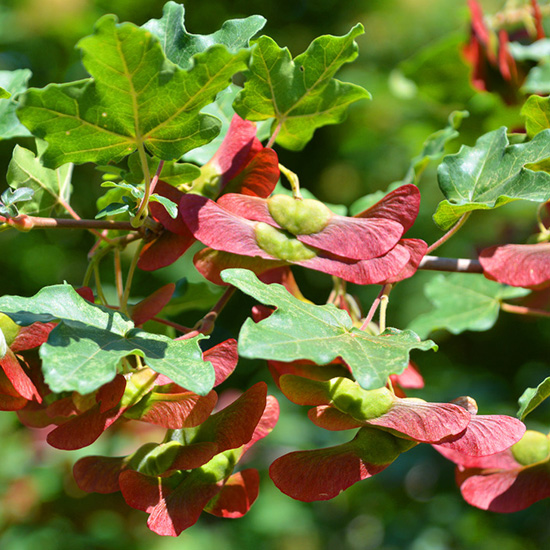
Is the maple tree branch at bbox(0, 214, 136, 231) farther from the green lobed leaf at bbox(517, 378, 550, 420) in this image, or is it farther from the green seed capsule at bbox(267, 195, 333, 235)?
the green lobed leaf at bbox(517, 378, 550, 420)

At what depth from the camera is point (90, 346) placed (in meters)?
0.61

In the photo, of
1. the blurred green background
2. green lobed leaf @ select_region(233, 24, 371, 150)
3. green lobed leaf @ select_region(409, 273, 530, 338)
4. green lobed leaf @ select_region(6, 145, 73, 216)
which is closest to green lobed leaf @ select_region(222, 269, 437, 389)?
green lobed leaf @ select_region(233, 24, 371, 150)

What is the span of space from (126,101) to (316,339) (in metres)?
0.32

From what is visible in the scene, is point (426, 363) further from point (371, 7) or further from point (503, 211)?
point (371, 7)

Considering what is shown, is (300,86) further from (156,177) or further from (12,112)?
(12,112)

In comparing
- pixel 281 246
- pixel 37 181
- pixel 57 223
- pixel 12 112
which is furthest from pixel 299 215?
pixel 12 112

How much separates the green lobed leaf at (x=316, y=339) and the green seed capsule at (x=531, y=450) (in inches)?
10.2

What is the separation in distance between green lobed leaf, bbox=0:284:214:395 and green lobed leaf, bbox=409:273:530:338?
2.65ft

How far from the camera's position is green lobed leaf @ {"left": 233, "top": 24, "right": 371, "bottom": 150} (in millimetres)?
789

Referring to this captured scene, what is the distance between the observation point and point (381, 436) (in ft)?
2.31

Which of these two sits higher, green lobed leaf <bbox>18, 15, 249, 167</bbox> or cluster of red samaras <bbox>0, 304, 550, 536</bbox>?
green lobed leaf <bbox>18, 15, 249, 167</bbox>

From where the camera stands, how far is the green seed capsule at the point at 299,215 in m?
0.77

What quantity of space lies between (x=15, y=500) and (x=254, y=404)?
84.3 inches

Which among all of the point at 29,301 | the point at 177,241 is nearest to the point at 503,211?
the point at 177,241
